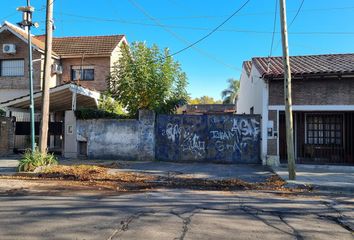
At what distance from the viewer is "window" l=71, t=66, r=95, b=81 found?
1024 inches

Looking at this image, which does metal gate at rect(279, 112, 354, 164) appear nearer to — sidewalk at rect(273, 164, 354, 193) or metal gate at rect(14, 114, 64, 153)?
sidewalk at rect(273, 164, 354, 193)

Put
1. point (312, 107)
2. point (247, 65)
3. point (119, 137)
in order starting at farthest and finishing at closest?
point (247, 65) → point (119, 137) → point (312, 107)

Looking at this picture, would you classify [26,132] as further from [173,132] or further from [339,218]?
[339,218]

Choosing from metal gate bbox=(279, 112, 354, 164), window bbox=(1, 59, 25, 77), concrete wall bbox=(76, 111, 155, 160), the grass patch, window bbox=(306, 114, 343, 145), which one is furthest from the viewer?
window bbox=(1, 59, 25, 77)

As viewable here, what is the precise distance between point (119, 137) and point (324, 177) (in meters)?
8.99

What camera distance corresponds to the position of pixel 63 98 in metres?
19.6

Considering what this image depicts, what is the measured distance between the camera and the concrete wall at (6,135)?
1872 centimetres

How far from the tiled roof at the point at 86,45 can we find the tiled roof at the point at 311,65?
11300 millimetres

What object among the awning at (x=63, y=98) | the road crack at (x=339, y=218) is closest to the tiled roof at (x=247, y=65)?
the awning at (x=63, y=98)

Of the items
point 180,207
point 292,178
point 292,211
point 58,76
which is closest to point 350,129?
point 292,178

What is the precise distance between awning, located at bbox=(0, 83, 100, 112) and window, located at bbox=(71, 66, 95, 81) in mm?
4624

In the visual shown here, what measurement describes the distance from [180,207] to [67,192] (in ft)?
11.3

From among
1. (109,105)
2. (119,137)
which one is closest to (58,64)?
(109,105)

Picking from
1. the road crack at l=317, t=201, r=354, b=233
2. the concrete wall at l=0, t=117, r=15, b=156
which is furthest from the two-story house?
the road crack at l=317, t=201, r=354, b=233
